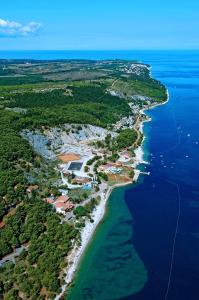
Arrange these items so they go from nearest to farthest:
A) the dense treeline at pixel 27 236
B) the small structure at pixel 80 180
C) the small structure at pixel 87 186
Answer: the dense treeline at pixel 27 236
the small structure at pixel 87 186
the small structure at pixel 80 180

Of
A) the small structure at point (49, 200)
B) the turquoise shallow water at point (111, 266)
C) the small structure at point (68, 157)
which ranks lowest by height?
the turquoise shallow water at point (111, 266)

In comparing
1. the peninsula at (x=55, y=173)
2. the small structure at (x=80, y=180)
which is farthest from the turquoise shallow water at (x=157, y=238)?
the small structure at (x=80, y=180)

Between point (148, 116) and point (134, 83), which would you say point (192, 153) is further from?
point (134, 83)

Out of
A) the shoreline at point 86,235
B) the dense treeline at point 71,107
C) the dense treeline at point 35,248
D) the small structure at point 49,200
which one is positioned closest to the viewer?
the dense treeline at point 35,248

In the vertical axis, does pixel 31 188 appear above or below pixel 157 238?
above

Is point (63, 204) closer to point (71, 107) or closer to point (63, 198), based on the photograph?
point (63, 198)

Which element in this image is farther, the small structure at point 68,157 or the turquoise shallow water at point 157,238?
the small structure at point 68,157

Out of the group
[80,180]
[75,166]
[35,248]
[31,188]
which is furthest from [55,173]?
[35,248]

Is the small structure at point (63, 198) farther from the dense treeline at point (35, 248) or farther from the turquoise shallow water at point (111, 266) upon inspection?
the turquoise shallow water at point (111, 266)
